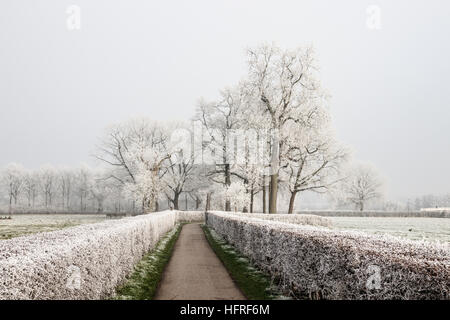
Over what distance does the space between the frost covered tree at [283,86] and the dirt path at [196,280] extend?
1549 cm

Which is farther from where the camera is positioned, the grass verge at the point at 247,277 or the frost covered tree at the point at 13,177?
the frost covered tree at the point at 13,177

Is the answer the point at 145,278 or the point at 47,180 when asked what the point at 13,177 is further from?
the point at 145,278

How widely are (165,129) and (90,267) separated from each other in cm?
5430

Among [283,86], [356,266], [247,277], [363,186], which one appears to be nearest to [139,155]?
[283,86]

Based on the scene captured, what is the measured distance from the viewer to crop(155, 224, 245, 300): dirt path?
9.90 meters

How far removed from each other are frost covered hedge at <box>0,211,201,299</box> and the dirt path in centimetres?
141

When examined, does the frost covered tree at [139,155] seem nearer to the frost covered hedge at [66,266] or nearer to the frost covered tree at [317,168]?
the frost covered tree at [317,168]

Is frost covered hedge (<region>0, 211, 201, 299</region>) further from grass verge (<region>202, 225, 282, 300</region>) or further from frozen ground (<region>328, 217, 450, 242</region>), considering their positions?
frozen ground (<region>328, 217, 450, 242</region>)

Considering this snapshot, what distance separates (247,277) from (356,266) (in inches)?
237

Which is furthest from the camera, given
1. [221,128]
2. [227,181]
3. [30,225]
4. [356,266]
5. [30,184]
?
[30,184]

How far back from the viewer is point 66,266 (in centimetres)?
688

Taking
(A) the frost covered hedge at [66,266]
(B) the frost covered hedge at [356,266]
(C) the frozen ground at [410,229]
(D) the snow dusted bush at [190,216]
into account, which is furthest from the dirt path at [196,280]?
(D) the snow dusted bush at [190,216]

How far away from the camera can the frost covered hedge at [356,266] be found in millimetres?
5270
